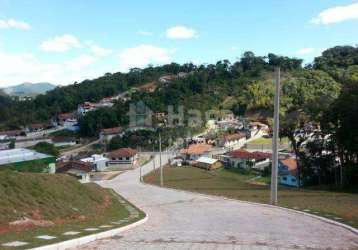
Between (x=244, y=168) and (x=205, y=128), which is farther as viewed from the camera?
(x=205, y=128)

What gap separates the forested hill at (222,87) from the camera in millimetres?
98875

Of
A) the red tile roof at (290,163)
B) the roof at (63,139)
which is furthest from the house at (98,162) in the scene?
the roof at (63,139)

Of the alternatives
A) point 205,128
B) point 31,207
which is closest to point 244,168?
point 205,128

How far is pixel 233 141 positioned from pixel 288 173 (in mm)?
39508

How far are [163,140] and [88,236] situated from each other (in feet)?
263

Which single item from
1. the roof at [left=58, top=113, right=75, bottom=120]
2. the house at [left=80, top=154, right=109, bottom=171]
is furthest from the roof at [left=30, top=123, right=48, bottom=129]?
A: the house at [left=80, top=154, right=109, bottom=171]

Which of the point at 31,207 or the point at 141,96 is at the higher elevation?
the point at 141,96

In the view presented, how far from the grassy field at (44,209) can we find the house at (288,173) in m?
33.4

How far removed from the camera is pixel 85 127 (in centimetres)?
10600

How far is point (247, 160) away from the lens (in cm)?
6156

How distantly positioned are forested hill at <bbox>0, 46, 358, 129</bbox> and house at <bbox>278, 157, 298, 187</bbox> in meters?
30.1

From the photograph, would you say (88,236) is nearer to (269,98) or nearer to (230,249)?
(230,249)

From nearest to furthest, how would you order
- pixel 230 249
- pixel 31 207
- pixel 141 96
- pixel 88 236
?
pixel 230 249 < pixel 88 236 < pixel 31 207 < pixel 141 96

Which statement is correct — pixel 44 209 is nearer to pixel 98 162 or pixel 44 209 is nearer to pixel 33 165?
pixel 33 165
